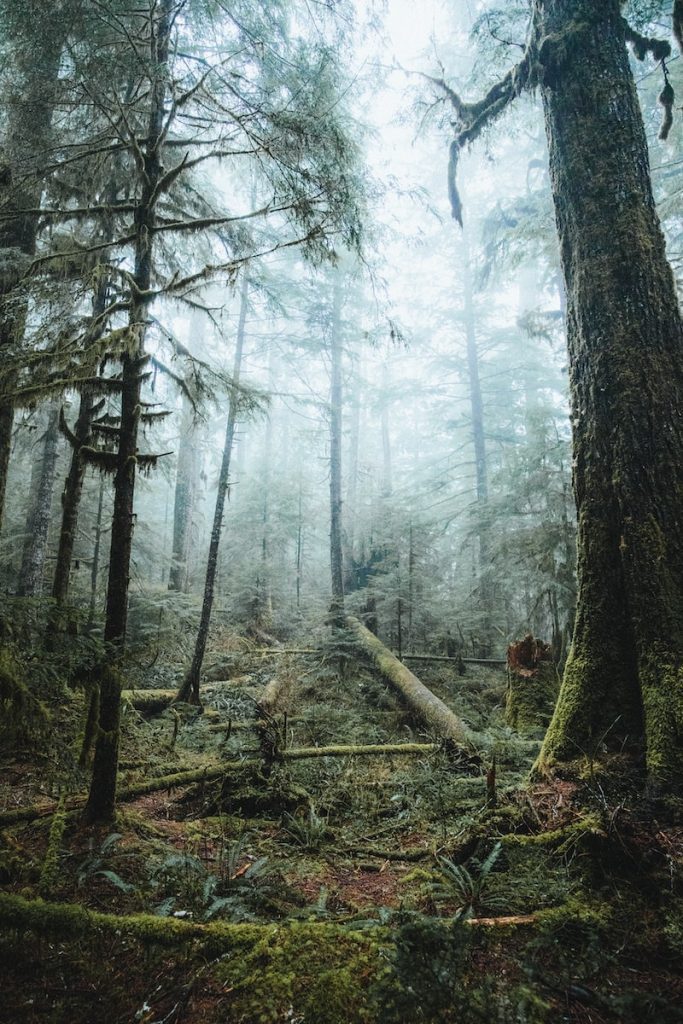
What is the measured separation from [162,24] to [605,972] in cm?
871

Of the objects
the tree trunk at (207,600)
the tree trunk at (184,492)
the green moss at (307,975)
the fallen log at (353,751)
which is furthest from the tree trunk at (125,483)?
the tree trunk at (184,492)

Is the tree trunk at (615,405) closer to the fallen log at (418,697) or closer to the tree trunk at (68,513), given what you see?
the fallen log at (418,697)

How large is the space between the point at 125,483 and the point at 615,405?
4346 millimetres

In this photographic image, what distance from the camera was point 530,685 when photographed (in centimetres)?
678

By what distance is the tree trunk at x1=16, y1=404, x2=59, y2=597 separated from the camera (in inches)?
375

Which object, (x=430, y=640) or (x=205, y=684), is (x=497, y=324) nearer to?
(x=430, y=640)

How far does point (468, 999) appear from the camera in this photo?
1693 millimetres

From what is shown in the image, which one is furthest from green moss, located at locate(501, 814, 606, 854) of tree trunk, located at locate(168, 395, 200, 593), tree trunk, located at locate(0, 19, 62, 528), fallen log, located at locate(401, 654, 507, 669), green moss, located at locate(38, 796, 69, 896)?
tree trunk, located at locate(168, 395, 200, 593)

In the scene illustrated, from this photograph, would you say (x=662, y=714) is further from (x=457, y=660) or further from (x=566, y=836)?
(x=457, y=660)

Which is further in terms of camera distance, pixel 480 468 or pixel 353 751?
pixel 480 468

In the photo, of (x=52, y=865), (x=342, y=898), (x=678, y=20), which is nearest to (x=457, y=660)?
(x=342, y=898)

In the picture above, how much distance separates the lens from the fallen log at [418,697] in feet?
20.1

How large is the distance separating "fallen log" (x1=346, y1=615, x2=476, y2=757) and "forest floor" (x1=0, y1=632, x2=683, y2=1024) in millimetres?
670

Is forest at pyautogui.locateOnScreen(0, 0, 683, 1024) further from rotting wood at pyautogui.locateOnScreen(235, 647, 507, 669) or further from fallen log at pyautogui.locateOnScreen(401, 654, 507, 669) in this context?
rotting wood at pyautogui.locateOnScreen(235, 647, 507, 669)
